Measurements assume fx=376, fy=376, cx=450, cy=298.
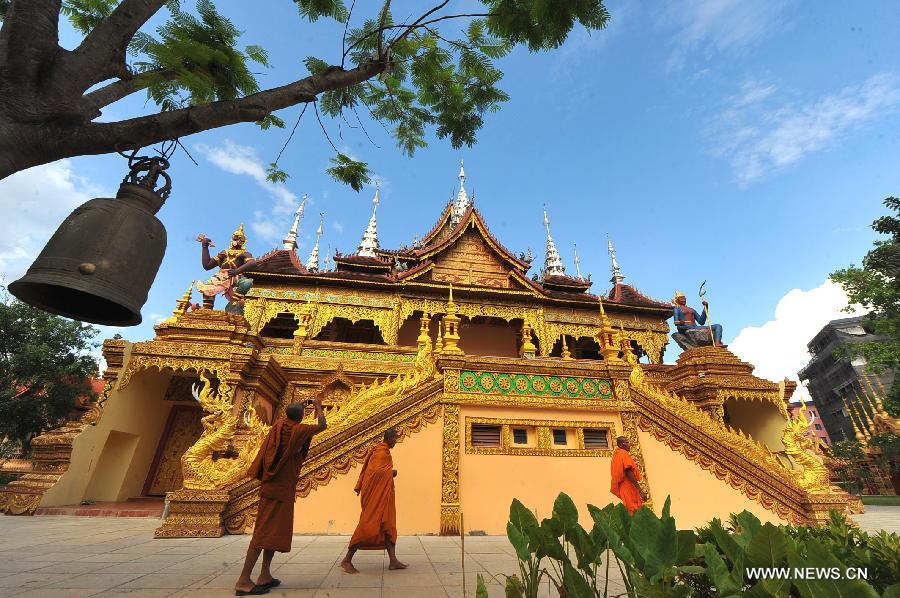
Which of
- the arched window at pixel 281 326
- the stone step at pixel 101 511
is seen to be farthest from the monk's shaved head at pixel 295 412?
the arched window at pixel 281 326

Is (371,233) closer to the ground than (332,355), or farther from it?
farther from it

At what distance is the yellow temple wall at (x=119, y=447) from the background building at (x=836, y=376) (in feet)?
160

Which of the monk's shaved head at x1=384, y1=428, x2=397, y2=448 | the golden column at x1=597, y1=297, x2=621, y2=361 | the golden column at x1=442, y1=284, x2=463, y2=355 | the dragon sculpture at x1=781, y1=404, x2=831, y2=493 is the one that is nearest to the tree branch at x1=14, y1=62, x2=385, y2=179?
the monk's shaved head at x1=384, y1=428, x2=397, y2=448

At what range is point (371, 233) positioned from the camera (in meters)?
20.1

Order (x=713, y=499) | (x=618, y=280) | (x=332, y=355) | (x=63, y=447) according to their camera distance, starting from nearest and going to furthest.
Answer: (x=713, y=499), (x=63, y=447), (x=332, y=355), (x=618, y=280)

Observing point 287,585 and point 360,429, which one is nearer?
point 287,585

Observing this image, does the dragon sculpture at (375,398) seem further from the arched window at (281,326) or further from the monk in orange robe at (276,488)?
the arched window at (281,326)

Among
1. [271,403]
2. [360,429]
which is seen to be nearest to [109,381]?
[271,403]

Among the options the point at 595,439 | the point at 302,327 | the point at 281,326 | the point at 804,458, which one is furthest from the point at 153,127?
the point at 281,326

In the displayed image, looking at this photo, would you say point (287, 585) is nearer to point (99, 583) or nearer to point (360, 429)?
point (99, 583)

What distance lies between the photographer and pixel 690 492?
6023mm

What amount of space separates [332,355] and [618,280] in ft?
48.5

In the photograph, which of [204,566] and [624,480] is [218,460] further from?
[624,480]

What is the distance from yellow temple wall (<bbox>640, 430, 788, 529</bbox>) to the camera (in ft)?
19.4
